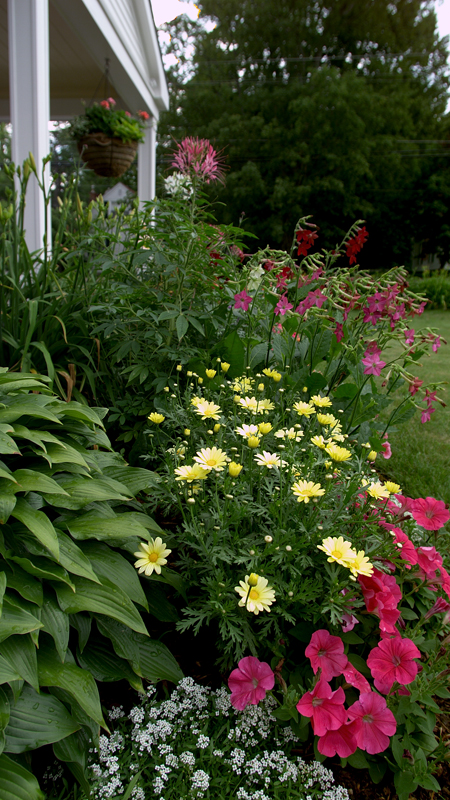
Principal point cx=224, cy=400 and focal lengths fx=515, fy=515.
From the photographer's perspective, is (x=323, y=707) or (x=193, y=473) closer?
(x=323, y=707)

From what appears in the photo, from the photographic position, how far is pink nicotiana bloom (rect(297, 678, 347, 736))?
103cm

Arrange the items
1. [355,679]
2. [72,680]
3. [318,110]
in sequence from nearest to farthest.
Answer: [72,680], [355,679], [318,110]

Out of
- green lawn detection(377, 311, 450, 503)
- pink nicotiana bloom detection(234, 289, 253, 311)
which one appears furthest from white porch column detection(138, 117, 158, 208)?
pink nicotiana bloom detection(234, 289, 253, 311)

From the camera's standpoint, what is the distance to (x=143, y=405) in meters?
1.90

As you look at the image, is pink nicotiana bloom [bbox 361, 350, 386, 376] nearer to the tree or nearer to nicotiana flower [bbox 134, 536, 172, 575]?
nicotiana flower [bbox 134, 536, 172, 575]

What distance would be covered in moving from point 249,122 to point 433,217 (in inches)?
342

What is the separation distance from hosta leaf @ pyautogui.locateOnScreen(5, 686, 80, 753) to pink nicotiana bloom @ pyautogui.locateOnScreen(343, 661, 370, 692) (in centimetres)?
57

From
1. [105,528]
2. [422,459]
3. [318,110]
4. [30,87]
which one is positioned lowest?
[422,459]

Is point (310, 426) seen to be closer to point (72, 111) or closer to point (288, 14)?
point (72, 111)

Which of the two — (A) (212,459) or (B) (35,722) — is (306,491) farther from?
(B) (35,722)

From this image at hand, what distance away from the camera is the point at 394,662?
3.70ft

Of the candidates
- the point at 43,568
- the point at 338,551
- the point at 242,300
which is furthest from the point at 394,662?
the point at 242,300

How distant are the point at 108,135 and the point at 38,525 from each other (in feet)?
15.4


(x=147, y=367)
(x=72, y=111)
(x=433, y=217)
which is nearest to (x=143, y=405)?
(x=147, y=367)
